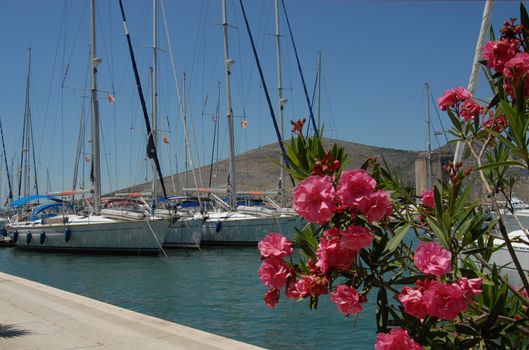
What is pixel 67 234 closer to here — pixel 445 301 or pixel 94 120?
pixel 94 120

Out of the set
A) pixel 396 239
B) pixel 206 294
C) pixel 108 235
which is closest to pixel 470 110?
pixel 396 239

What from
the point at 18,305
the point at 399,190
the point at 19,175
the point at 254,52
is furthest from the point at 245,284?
the point at 19,175

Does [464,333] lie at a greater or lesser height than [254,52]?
lesser

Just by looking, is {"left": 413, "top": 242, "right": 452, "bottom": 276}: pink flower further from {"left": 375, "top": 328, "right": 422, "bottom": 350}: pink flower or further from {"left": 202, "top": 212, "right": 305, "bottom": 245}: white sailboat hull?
{"left": 202, "top": 212, "right": 305, "bottom": 245}: white sailboat hull

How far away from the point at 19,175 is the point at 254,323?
50207mm

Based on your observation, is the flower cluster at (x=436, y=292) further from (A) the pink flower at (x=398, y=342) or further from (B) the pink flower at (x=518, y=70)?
(B) the pink flower at (x=518, y=70)

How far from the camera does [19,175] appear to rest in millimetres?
56594

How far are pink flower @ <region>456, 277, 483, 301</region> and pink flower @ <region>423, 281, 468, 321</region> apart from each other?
8cm

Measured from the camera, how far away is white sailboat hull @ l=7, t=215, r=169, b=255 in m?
27.7

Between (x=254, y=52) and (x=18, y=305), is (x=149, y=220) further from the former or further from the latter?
(x=18, y=305)

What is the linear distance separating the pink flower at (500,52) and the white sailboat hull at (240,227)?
2758 centimetres

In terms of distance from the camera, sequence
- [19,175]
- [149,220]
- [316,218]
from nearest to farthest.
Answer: [316,218] → [149,220] → [19,175]

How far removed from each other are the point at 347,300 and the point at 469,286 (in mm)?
520

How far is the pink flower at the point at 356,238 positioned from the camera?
2.43 meters
